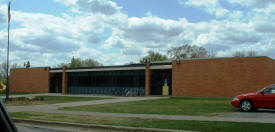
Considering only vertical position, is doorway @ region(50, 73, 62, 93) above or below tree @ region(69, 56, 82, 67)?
below

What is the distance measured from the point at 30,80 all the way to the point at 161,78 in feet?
82.1

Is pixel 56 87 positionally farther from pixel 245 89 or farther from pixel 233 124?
pixel 233 124

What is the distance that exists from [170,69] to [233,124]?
24708 millimetres

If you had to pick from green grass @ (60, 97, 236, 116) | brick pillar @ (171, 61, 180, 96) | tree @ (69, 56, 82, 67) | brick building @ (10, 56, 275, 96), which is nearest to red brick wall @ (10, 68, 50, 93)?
brick building @ (10, 56, 275, 96)

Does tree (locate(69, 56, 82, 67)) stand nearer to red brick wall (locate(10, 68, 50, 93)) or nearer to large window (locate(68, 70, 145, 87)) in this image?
red brick wall (locate(10, 68, 50, 93))

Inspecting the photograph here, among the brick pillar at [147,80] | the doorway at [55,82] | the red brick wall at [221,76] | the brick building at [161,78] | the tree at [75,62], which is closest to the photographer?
the red brick wall at [221,76]

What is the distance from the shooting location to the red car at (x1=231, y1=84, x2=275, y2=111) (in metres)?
14.8

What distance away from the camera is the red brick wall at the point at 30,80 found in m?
46.8

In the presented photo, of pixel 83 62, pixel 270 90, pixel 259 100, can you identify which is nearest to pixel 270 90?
pixel 270 90

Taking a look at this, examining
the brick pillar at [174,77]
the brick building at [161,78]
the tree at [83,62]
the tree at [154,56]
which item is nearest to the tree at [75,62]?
the tree at [83,62]

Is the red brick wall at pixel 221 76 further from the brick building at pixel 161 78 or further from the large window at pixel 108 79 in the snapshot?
the large window at pixel 108 79

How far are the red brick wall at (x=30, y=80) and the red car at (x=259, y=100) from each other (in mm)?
36302

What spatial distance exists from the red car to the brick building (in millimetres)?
12951

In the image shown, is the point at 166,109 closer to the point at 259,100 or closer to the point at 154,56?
the point at 259,100
